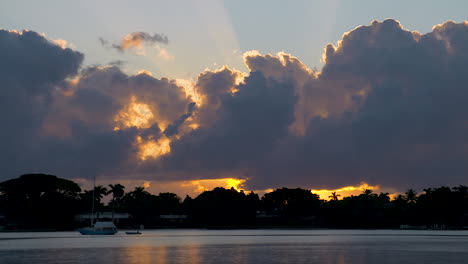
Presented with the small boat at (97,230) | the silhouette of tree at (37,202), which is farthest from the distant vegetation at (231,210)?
the small boat at (97,230)

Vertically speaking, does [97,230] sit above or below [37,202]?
below

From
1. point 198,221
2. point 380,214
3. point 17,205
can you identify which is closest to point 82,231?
point 17,205

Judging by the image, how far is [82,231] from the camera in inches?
5330

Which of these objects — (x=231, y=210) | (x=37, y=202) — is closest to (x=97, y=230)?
(x=37, y=202)

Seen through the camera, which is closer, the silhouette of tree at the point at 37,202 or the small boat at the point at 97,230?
the small boat at the point at 97,230

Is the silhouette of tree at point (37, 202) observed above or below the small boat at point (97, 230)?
above

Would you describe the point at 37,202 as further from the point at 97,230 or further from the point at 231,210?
the point at 231,210

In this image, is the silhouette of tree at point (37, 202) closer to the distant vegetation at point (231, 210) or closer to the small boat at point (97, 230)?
the distant vegetation at point (231, 210)

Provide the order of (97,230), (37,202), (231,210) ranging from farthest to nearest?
1. (231,210)
2. (37,202)
3. (97,230)

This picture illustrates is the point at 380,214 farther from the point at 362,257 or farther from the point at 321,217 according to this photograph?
the point at 362,257

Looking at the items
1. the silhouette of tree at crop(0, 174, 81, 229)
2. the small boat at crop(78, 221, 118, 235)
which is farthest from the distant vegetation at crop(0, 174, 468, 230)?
the small boat at crop(78, 221, 118, 235)

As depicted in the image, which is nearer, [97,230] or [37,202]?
[97,230]

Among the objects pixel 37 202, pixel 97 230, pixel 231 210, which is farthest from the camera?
pixel 231 210

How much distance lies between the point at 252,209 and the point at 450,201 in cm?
5730
